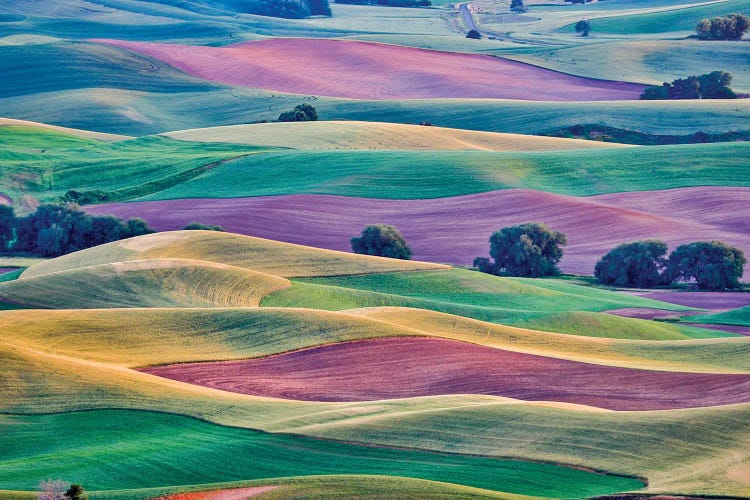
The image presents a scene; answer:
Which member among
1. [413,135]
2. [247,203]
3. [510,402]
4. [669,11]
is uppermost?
[669,11]

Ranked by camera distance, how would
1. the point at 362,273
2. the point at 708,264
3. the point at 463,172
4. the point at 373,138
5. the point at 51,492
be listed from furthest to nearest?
the point at 373,138 → the point at 463,172 → the point at 708,264 → the point at 362,273 → the point at 51,492

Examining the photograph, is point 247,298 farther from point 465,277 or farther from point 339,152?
point 339,152

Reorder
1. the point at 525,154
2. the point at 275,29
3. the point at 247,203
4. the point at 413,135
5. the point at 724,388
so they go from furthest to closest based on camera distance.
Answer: the point at 275,29 < the point at 413,135 < the point at 525,154 < the point at 247,203 < the point at 724,388

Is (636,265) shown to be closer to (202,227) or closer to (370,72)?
(202,227)

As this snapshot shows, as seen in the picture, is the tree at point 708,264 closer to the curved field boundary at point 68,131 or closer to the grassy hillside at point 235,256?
the grassy hillside at point 235,256

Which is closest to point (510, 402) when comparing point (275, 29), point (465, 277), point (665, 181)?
point (465, 277)

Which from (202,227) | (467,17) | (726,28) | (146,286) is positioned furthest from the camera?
(467,17)

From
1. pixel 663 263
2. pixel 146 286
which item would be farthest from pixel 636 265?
pixel 146 286
